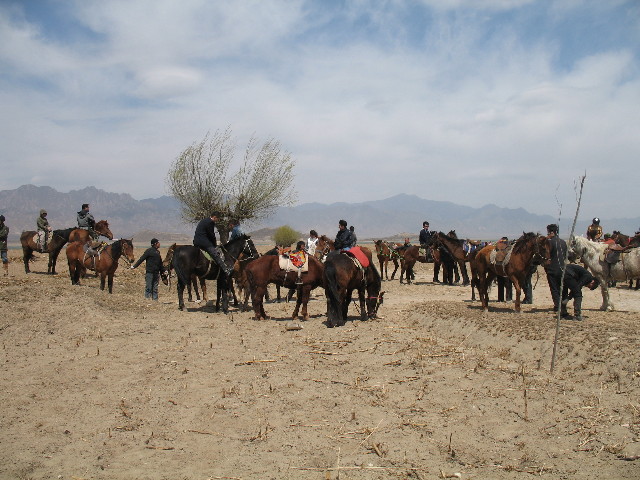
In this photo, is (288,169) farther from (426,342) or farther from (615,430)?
(615,430)

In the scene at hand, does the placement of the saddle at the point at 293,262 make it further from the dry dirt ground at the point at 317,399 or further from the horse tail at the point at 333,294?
the dry dirt ground at the point at 317,399

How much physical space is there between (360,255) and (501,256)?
12.3ft

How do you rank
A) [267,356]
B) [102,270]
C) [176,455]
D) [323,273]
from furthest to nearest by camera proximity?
[102,270] < [323,273] < [267,356] < [176,455]

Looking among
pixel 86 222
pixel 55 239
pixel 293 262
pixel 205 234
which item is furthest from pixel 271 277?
pixel 55 239

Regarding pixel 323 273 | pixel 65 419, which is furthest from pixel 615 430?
pixel 323 273

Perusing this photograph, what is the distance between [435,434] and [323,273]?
698 cm

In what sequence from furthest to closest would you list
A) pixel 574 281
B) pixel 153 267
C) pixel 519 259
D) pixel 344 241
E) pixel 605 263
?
pixel 153 267 < pixel 605 263 < pixel 344 241 < pixel 519 259 < pixel 574 281

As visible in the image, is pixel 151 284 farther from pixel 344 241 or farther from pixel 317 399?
pixel 317 399

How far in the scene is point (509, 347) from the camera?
396 inches

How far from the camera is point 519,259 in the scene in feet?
44.8

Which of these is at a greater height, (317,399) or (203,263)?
(203,263)

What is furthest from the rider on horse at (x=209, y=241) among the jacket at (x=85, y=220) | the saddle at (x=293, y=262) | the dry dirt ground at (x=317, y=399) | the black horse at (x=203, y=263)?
the jacket at (x=85, y=220)

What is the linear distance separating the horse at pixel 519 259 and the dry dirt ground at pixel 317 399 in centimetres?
139

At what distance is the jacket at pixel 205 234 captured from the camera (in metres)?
14.4
